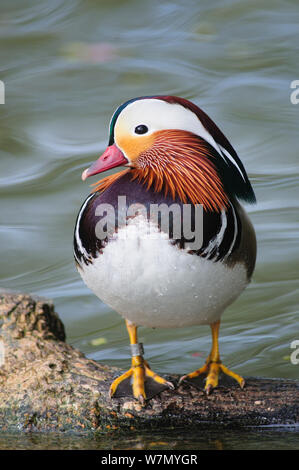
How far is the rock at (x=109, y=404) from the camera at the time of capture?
229cm

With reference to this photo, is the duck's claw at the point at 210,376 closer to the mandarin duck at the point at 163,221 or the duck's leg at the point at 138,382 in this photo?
the duck's leg at the point at 138,382

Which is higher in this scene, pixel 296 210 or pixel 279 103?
pixel 279 103

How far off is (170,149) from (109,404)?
2.57ft

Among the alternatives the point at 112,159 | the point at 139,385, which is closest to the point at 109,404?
the point at 139,385

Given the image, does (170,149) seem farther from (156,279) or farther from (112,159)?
(156,279)

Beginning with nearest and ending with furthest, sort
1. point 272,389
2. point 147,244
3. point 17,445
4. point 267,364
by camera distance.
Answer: point 147,244 < point 17,445 < point 272,389 < point 267,364

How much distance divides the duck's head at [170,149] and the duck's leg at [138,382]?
496mm

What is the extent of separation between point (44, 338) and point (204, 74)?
3926 millimetres

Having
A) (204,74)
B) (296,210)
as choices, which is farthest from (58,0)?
(296,210)

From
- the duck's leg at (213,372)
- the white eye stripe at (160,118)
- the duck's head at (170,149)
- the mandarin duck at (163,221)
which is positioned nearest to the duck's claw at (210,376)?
the duck's leg at (213,372)

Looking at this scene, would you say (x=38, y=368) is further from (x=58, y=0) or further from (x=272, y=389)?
(x=58, y=0)

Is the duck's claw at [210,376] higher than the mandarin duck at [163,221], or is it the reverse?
the mandarin duck at [163,221]

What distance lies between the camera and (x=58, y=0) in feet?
22.3

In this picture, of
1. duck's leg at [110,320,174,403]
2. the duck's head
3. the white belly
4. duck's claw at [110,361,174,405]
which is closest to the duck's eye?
the duck's head
